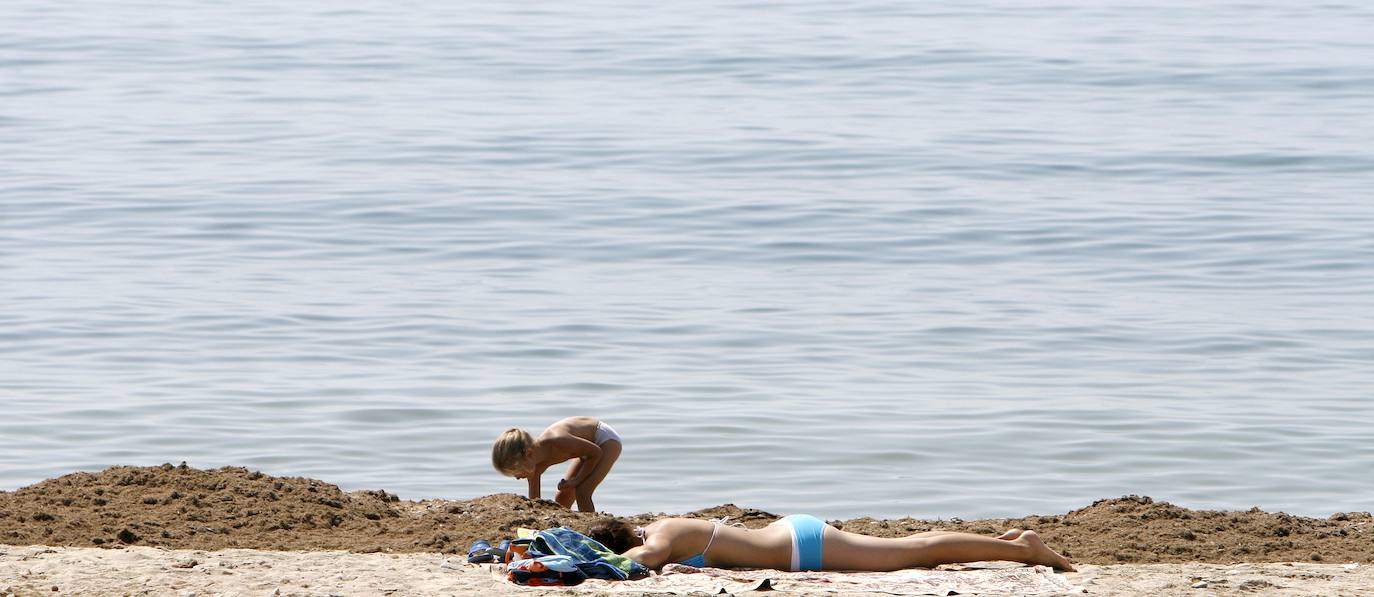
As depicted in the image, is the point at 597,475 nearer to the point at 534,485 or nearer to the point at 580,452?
the point at 580,452

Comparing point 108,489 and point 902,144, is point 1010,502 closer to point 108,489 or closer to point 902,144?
point 108,489

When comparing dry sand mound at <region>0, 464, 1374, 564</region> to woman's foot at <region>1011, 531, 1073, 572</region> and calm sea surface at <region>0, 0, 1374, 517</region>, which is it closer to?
woman's foot at <region>1011, 531, 1073, 572</region>

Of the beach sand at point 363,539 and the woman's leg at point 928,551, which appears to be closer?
the beach sand at point 363,539

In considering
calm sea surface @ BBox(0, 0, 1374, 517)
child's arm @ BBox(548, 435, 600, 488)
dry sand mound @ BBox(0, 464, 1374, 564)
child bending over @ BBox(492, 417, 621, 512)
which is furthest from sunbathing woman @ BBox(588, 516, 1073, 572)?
calm sea surface @ BBox(0, 0, 1374, 517)

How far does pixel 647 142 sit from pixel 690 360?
464 inches

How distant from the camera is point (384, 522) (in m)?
8.62

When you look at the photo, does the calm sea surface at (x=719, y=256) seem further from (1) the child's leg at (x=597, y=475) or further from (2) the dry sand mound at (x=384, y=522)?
(2) the dry sand mound at (x=384, y=522)

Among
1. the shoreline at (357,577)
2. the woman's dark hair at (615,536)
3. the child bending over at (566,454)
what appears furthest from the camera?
the child bending over at (566,454)

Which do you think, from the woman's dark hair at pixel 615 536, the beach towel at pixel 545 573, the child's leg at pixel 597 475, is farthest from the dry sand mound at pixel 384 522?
the beach towel at pixel 545 573

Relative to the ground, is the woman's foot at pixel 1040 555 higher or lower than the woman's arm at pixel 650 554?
higher

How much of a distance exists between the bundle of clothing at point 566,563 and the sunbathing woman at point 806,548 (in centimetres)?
20

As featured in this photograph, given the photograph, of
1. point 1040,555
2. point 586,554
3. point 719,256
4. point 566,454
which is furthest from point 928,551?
point 719,256

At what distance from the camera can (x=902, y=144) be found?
25.4m

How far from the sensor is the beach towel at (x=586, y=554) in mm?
7176
